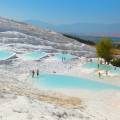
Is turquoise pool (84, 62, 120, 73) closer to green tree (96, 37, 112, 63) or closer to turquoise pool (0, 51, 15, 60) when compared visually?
green tree (96, 37, 112, 63)

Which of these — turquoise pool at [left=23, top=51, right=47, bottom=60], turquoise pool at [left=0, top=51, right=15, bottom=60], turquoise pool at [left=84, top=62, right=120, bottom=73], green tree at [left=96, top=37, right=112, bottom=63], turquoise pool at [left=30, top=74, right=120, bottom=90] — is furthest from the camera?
green tree at [left=96, top=37, right=112, bottom=63]

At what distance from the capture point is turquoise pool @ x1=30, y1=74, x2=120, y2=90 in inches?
1542

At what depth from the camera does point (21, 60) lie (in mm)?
54406

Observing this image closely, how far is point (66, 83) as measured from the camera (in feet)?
136

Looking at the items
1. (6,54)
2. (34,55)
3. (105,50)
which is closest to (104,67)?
(105,50)

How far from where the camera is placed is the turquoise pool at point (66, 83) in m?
39.2

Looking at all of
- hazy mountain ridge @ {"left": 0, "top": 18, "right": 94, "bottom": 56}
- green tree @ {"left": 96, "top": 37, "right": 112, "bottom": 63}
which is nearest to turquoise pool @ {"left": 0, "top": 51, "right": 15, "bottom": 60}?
hazy mountain ridge @ {"left": 0, "top": 18, "right": 94, "bottom": 56}

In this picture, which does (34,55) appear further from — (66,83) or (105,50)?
(66,83)

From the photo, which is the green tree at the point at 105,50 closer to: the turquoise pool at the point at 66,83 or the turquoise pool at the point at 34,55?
the turquoise pool at the point at 34,55

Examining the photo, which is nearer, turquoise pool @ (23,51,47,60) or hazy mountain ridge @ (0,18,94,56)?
turquoise pool @ (23,51,47,60)

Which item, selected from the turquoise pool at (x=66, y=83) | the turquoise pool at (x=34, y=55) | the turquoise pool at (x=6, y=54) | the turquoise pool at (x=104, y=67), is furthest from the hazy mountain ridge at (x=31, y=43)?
the turquoise pool at (x=66, y=83)

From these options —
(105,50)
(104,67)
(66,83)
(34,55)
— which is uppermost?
(105,50)

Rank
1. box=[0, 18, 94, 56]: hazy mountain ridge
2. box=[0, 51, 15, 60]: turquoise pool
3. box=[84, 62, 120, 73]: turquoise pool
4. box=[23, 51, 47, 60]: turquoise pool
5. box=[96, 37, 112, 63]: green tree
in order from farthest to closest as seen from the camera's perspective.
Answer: box=[0, 18, 94, 56]: hazy mountain ridge
box=[96, 37, 112, 63]: green tree
box=[23, 51, 47, 60]: turquoise pool
box=[0, 51, 15, 60]: turquoise pool
box=[84, 62, 120, 73]: turquoise pool

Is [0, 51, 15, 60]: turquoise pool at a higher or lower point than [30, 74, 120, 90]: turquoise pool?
higher
